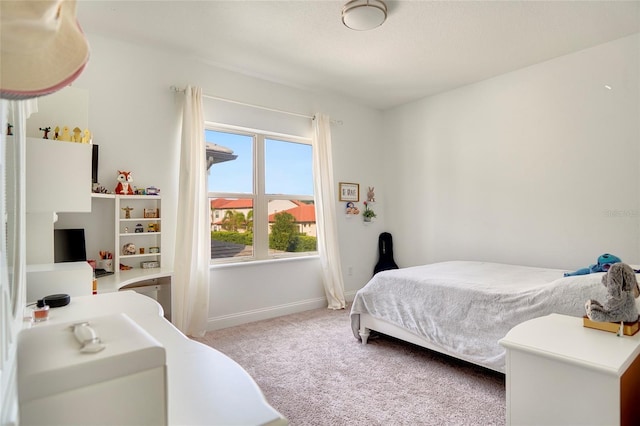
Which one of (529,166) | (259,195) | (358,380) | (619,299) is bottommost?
(358,380)

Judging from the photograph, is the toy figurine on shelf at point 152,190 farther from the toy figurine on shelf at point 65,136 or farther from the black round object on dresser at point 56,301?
the black round object on dresser at point 56,301

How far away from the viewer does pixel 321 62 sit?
11.5 ft

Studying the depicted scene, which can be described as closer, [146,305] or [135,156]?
[146,305]

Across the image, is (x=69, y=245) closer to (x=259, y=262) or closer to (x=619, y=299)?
(x=259, y=262)

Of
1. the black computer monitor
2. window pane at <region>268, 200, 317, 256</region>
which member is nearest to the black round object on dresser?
the black computer monitor

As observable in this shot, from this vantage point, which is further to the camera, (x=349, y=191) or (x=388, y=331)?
(x=349, y=191)

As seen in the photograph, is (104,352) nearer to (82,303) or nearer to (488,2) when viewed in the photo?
(82,303)

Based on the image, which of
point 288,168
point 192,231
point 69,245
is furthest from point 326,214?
point 69,245

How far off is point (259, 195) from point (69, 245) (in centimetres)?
183

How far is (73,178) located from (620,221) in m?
4.14

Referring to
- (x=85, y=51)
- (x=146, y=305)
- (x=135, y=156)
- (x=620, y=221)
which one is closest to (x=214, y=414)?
(x=85, y=51)

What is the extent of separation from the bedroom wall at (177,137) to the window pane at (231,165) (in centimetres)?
39

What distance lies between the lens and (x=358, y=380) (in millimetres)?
2396

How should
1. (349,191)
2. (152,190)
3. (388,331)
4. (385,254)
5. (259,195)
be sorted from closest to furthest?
(388,331), (152,190), (259,195), (349,191), (385,254)
